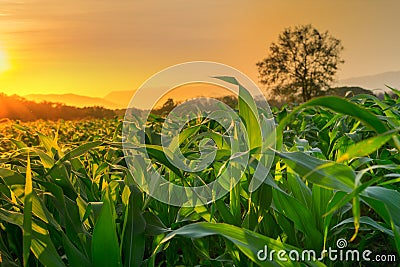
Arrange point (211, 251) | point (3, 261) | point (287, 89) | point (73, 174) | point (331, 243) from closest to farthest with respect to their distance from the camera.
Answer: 1. point (3, 261)
2. point (331, 243)
3. point (73, 174)
4. point (211, 251)
5. point (287, 89)

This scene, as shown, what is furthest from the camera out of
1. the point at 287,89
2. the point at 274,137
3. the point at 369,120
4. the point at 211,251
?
the point at 287,89

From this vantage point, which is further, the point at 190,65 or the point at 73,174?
the point at 73,174

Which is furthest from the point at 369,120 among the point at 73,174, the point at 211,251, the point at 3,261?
the point at 211,251

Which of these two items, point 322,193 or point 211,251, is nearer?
point 322,193

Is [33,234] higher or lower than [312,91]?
lower

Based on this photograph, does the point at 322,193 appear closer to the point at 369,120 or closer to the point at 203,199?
the point at 203,199

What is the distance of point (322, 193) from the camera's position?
977mm

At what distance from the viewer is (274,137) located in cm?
75

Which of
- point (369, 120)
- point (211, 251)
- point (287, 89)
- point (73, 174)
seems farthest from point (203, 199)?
point (287, 89)

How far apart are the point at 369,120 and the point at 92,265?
52 centimetres

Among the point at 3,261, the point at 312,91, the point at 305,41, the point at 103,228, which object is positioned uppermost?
the point at 305,41

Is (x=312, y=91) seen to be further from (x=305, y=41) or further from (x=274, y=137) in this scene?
(x=274, y=137)

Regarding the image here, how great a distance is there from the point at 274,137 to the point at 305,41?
60.1 feet

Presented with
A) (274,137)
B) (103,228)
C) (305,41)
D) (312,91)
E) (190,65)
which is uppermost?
(305,41)
